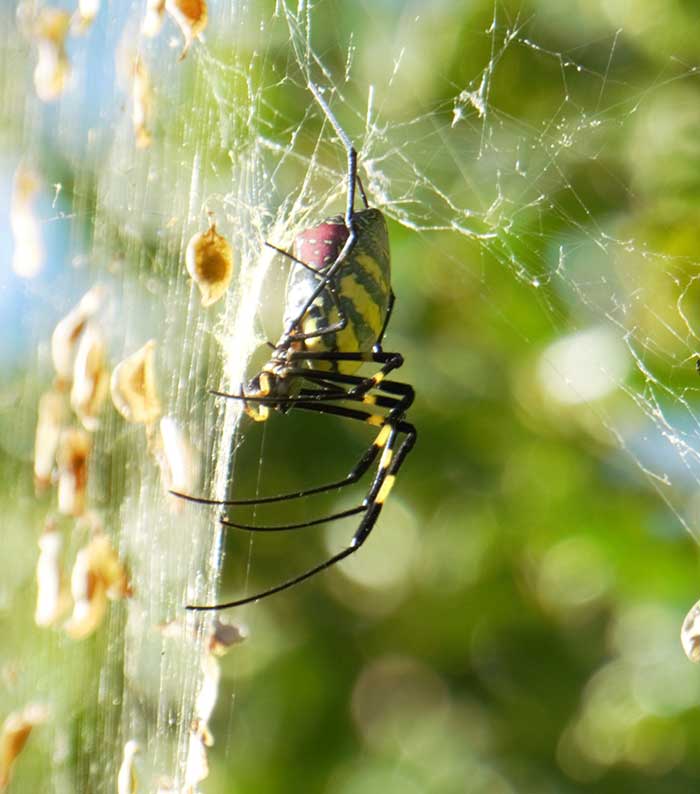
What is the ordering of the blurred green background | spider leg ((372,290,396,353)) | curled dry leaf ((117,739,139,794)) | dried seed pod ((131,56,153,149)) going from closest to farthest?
curled dry leaf ((117,739,139,794)) < dried seed pod ((131,56,153,149)) < spider leg ((372,290,396,353)) < the blurred green background

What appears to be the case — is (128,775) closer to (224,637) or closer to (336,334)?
(224,637)

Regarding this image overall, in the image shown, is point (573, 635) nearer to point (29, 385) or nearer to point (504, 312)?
point (504, 312)

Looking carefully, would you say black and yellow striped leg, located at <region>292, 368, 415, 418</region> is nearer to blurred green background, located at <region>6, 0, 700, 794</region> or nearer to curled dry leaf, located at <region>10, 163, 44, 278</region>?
blurred green background, located at <region>6, 0, 700, 794</region>

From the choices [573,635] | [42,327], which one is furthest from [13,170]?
[573,635]

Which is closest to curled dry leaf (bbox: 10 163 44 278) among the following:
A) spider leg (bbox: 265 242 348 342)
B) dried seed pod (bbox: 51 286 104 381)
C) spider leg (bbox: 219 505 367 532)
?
dried seed pod (bbox: 51 286 104 381)

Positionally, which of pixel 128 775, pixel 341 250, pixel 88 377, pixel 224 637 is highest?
pixel 341 250

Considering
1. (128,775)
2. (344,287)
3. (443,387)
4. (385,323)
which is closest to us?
(128,775)

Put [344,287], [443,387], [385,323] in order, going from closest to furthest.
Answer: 1. [344,287]
2. [385,323]
3. [443,387]

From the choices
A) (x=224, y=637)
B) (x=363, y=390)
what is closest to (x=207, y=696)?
(x=224, y=637)
